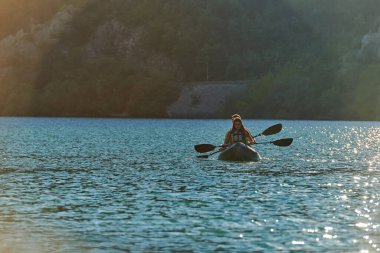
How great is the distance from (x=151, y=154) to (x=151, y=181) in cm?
2297

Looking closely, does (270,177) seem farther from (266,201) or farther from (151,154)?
(151,154)

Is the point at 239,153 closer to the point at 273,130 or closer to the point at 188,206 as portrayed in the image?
the point at 273,130

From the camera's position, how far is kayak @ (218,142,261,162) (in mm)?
51594

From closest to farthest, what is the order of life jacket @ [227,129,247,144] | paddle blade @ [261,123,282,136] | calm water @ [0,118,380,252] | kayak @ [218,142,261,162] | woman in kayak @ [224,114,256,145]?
calm water @ [0,118,380,252]
woman in kayak @ [224,114,256,145]
kayak @ [218,142,261,162]
life jacket @ [227,129,247,144]
paddle blade @ [261,123,282,136]

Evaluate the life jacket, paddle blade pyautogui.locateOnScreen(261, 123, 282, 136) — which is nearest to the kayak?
the life jacket

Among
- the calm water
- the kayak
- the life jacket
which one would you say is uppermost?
the life jacket

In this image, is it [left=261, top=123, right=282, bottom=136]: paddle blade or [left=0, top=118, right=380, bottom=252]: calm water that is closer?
[left=0, top=118, right=380, bottom=252]: calm water

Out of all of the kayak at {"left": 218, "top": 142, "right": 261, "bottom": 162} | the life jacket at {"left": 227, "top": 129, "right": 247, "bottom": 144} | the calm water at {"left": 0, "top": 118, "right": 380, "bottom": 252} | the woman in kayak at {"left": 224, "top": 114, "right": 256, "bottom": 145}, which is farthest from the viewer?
the life jacket at {"left": 227, "top": 129, "right": 247, "bottom": 144}

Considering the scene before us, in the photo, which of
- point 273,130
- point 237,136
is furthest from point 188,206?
point 273,130

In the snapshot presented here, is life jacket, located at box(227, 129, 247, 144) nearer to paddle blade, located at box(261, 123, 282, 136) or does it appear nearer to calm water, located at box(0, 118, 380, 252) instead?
calm water, located at box(0, 118, 380, 252)

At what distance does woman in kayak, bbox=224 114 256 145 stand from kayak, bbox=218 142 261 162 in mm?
573

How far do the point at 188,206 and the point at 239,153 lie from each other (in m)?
21.8

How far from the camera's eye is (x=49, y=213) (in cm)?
2831

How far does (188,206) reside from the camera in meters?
30.1
